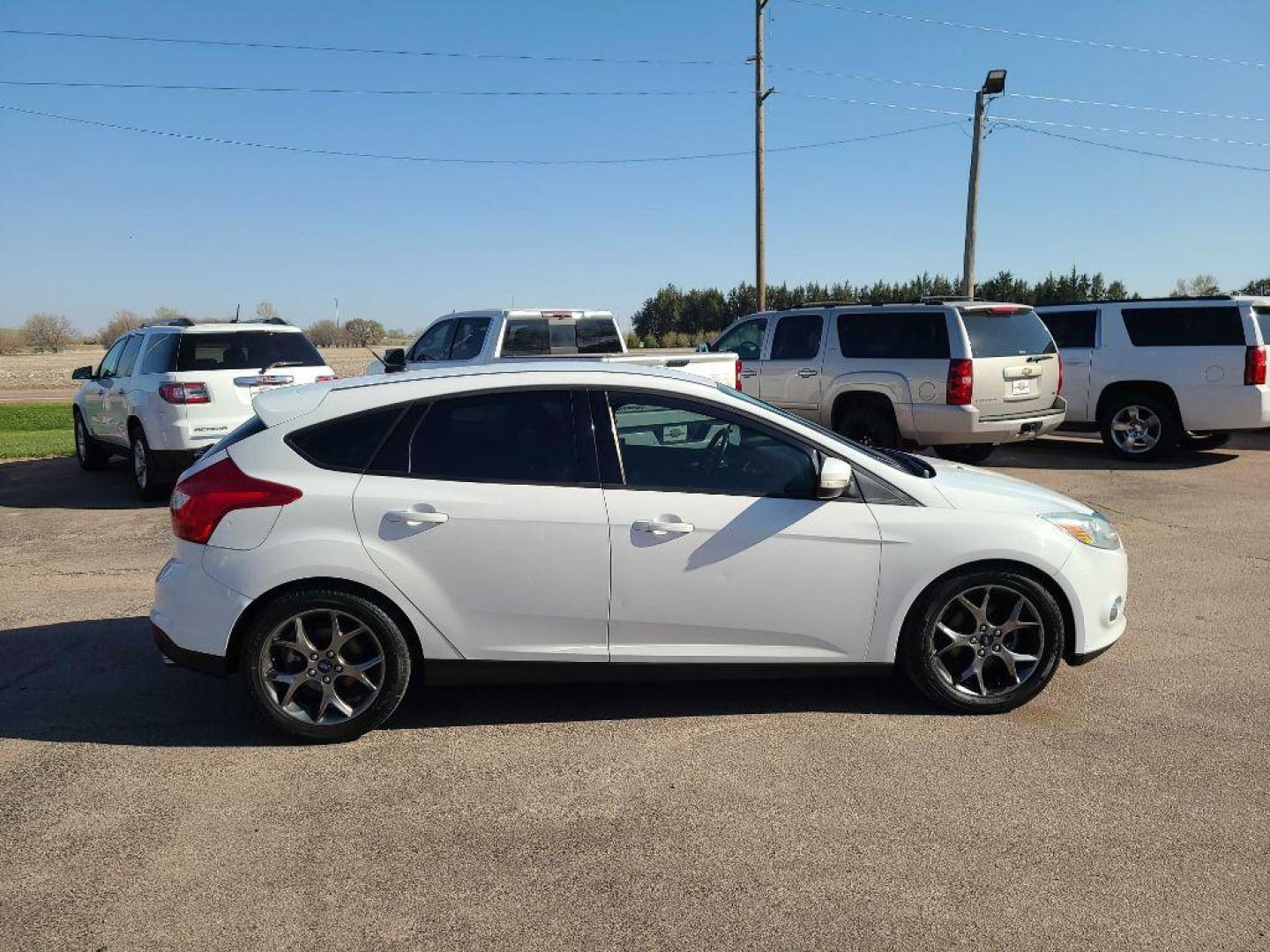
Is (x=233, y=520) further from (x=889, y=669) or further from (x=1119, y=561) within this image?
(x=1119, y=561)

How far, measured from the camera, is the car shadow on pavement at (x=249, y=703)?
177 inches

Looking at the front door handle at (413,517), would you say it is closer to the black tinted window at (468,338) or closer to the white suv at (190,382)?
the white suv at (190,382)

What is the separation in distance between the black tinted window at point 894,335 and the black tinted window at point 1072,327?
98.5 inches

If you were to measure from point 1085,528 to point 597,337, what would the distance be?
26.3ft

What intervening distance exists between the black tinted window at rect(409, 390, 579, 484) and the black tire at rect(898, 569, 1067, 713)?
167 cm

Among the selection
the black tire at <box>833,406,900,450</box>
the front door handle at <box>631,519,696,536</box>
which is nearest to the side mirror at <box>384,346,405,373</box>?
the black tire at <box>833,406,900,450</box>

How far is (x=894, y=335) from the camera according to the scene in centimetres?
1180

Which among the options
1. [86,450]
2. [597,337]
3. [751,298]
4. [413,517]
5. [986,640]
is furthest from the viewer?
[751,298]

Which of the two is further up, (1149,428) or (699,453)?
(699,453)

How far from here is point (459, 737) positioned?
4.38 m

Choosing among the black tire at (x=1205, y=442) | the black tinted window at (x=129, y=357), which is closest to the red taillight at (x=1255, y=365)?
the black tire at (x=1205, y=442)

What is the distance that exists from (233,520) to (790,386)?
9.28m

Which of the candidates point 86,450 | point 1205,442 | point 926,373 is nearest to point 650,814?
point 926,373

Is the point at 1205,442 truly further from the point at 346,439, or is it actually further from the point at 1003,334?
the point at 346,439
